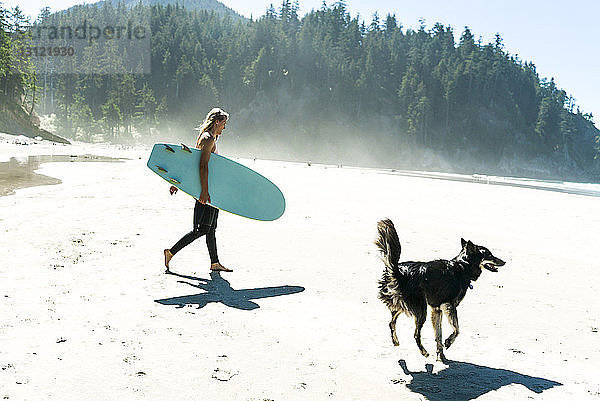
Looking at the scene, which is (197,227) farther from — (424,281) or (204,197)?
(424,281)

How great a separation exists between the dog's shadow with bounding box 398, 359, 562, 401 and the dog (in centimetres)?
23

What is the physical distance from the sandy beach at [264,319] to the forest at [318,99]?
93084 millimetres

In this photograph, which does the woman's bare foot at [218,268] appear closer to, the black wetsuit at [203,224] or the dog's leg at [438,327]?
the black wetsuit at [203,224]

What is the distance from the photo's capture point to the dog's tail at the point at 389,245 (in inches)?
175

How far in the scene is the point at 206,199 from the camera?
726 centimetres

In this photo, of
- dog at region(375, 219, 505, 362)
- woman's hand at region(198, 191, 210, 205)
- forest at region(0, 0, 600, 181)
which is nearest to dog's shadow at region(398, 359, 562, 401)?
dog at region(375, 219, 505, 362)

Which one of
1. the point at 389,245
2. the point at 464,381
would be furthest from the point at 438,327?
the point at 389,245

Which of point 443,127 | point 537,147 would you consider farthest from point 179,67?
point 537,147

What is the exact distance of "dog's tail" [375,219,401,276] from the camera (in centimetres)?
443

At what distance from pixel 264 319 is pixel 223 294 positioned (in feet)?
3.58

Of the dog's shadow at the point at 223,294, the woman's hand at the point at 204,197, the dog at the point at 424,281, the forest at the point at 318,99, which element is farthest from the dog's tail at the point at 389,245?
the forest at the point at 318,99

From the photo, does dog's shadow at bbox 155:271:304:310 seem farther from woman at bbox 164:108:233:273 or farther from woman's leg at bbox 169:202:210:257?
woman's leg at bbox 169:202:210:257

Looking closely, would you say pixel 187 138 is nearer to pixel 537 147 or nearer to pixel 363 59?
pixel 363 59

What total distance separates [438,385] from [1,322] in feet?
14.8
